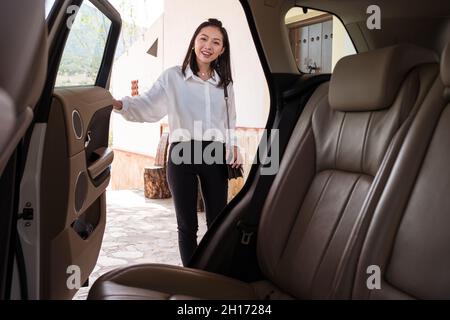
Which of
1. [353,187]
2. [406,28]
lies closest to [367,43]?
[406,28]

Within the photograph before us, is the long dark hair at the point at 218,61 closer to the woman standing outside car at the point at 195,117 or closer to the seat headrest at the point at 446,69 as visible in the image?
the woman standing outside car at the point at 195,117

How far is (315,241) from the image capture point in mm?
1323

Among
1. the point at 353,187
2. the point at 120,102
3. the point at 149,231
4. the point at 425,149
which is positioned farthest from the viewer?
the point at 149,231

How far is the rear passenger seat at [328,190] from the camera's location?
1.20 m

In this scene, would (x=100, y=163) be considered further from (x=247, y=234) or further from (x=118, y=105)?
(x=247, y=234)

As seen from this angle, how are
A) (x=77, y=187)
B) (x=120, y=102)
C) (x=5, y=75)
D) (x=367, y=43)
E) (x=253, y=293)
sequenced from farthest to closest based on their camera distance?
1. (x=120, y=102)
2. (x=367, y=43)
3. (x=77, y=187)
4. (x=253, y=293)
5. (x=5, y=75)

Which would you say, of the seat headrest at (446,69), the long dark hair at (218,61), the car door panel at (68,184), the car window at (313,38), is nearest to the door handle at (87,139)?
the car door panel at (68,184)

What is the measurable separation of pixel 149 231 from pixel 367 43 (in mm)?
2940

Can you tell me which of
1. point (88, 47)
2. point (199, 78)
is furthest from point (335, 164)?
point (88, 47)

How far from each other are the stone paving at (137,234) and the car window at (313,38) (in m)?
1.93

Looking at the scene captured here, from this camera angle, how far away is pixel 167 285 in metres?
1.32

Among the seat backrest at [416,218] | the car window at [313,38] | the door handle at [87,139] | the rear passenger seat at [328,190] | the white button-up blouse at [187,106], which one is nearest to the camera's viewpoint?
the seat backrest at [416,218]

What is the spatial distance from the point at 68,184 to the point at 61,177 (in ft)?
0.10

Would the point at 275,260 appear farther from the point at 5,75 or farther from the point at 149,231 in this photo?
the point at 149,231
